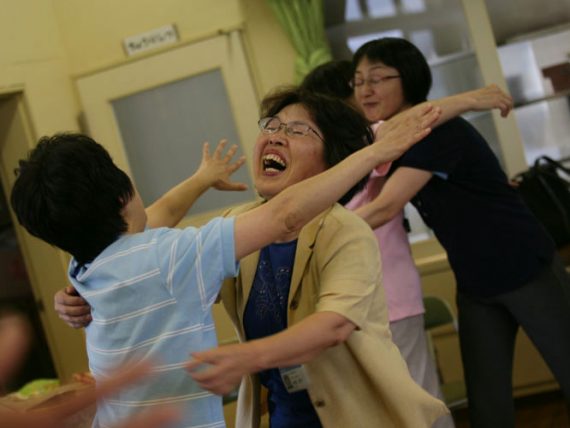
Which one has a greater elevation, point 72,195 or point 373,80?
point 373,80

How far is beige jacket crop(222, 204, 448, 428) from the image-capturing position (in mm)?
1707

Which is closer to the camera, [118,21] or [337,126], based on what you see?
[337,126]

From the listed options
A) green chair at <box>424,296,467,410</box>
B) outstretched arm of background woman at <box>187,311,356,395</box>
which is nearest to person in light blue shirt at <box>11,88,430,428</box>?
outstretched arm of background woman at <box>187,311,356,395</box>

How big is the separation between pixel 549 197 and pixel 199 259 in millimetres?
2268

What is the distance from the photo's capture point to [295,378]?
1758 mm

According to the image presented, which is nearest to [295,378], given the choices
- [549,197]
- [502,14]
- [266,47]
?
[549,197]

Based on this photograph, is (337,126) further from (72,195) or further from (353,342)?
(72,195)

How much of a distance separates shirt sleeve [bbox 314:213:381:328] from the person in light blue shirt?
7.2 inches

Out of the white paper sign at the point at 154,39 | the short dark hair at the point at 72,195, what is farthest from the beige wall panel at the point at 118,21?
the short dark hair at the point at 72,195

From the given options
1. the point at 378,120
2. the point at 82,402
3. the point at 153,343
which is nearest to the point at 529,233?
the point at 378,120

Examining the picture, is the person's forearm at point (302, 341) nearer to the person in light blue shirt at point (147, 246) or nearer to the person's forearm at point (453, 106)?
the person in light blue shirt at point (147, 246)

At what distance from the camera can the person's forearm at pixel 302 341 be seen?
155 cm

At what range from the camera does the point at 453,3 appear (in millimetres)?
4816

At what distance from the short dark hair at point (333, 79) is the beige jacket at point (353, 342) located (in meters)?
A: 1.17
